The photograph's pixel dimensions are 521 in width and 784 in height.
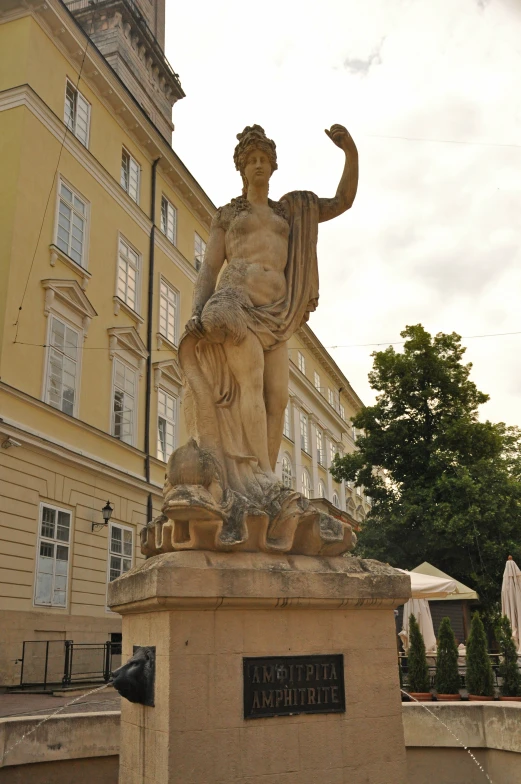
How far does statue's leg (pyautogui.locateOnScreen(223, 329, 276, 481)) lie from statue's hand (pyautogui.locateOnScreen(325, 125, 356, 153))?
5.88ft

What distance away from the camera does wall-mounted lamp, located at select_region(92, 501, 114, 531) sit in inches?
706

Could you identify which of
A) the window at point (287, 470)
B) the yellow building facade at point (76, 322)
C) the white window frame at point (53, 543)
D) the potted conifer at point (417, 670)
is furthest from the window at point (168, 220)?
the potted conifer at point (417, 670)

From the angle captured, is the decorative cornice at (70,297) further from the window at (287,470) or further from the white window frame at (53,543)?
the window at (287,470)

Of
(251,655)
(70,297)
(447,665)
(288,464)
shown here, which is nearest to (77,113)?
(70,297)

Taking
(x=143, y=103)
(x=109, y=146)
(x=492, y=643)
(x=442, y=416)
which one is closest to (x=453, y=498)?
(x=442, y=416)

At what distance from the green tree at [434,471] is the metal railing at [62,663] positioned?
9954 mm

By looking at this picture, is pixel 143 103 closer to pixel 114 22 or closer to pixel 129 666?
pixel 114 22

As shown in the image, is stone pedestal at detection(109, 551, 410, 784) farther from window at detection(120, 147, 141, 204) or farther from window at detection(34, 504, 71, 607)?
window at detection(120, 147, 141, 204)

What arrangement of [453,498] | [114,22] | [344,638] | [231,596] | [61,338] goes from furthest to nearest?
[114,22] < [453,498] < [61,338] < [344,638] < [231,596]

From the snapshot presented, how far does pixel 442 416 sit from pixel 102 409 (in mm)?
11571

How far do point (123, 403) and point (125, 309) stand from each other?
2.74 meters

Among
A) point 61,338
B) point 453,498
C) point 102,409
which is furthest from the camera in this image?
point 453,498

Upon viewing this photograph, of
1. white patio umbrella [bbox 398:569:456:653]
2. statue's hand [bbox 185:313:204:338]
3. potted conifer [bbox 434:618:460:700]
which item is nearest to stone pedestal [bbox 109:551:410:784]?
statue's hand [bbox 185:313:204:338]

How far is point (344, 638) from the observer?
448 cm
